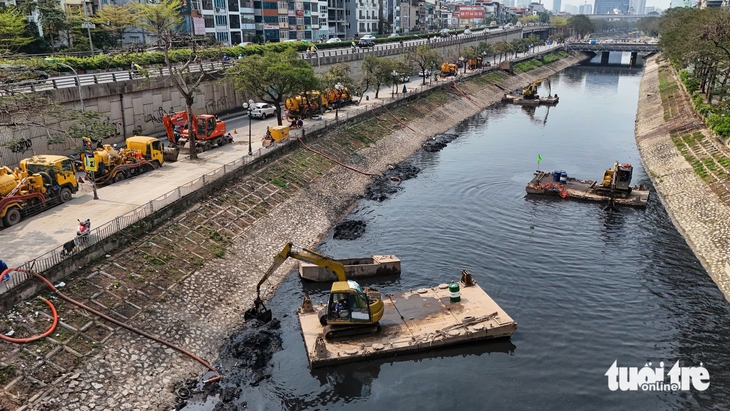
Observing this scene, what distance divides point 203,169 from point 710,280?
37.6 meters

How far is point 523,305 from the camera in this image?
3297cm

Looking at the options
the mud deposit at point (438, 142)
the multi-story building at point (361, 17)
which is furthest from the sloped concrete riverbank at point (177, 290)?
the multi-story building at point (361, 17)

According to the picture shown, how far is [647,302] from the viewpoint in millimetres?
33500

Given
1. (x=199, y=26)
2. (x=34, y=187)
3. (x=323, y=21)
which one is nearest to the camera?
(x=34, y=187)

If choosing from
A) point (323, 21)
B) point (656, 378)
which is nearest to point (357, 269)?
point (656, 378)

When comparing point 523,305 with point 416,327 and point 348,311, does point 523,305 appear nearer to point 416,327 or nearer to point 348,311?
point 416,327

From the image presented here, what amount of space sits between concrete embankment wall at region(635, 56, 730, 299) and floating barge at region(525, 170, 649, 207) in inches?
108

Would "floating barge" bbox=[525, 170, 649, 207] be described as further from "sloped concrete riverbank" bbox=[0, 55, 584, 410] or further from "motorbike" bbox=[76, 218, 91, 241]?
"motorbike" bbox=[76, 218, 91, 241]

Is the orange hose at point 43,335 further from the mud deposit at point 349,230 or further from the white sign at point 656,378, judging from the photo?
the white sign at point 656,378

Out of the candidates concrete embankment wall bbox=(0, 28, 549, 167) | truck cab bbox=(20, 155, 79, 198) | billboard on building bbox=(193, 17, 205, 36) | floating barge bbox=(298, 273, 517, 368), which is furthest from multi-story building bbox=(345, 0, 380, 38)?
floating barge bbox=(298, 273, 517, 368)

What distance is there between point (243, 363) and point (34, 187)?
18000mm

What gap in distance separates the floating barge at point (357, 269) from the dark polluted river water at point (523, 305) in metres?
0.69

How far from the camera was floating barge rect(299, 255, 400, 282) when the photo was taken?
116 ft

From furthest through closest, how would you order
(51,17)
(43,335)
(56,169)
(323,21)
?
1. (323,21)
2. (51,17)
3. (56,169)
4. (43,335)
